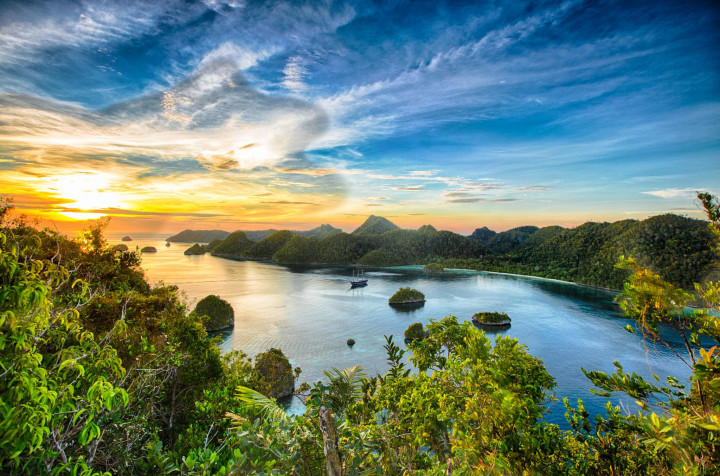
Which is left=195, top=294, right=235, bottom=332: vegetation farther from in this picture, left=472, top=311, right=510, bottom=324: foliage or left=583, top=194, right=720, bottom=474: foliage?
left=583, top=194, right=720, bottom=474: foliage

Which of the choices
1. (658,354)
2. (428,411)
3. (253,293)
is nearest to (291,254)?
(253,293)

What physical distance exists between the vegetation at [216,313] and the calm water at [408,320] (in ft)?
6.25

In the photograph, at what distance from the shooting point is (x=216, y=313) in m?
40.6

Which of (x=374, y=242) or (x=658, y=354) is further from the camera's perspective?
(x=374, y=242)

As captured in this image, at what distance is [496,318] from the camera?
4528 centimetres

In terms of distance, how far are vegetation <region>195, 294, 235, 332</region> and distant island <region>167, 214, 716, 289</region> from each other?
5017 cm

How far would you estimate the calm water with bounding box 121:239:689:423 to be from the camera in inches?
1256

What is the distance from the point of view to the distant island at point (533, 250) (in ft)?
228

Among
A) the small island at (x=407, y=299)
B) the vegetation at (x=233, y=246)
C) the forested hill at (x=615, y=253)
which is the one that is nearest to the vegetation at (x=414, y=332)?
the small island at (x=407, y=299)

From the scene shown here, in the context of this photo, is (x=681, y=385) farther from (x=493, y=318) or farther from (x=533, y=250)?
(x=533, y=250)

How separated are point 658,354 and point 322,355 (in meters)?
38.8

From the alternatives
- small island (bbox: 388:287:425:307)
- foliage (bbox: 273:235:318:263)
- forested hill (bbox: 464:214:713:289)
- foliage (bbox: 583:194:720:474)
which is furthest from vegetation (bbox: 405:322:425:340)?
foliage (bbox: 273:235:318:263)

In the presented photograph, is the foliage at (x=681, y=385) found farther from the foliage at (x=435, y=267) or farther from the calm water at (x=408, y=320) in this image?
the foliage at (x=435, y=267)

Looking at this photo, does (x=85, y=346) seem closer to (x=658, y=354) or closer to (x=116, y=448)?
(x=116, y=448)
